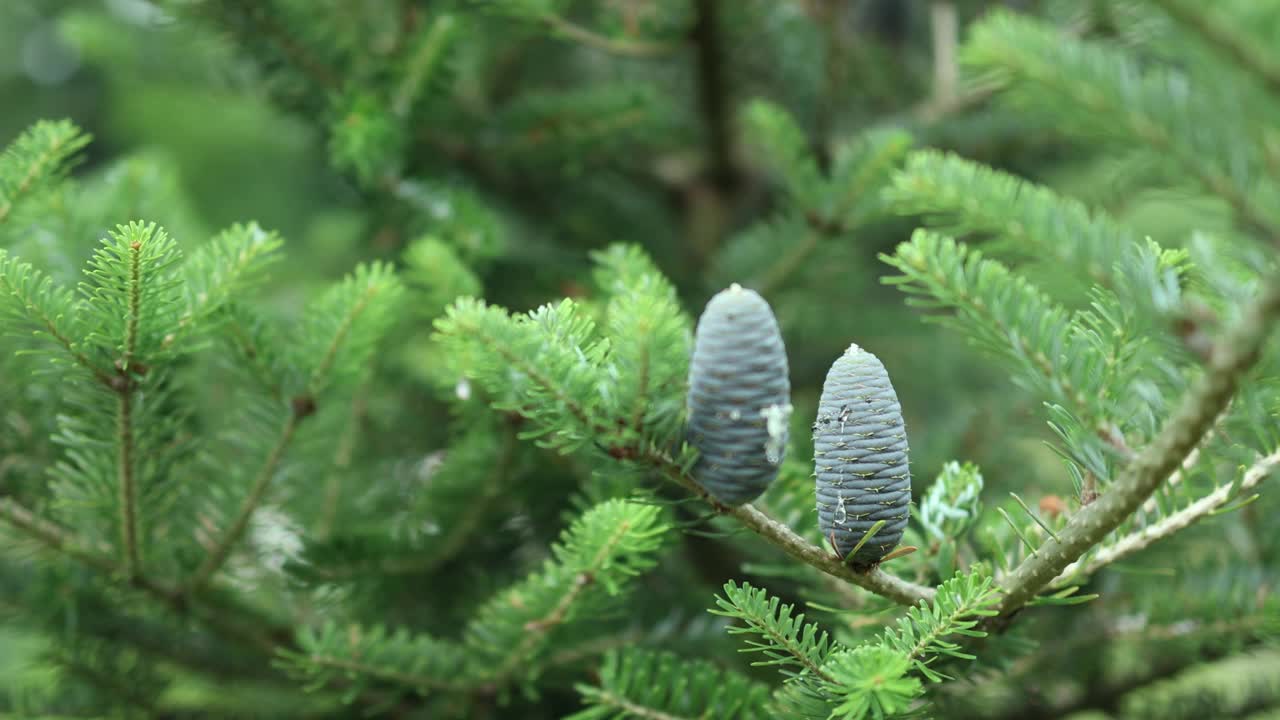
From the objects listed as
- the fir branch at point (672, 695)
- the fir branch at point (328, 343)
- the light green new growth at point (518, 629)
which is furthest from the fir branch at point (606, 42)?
the fir branch at point (672, 695)

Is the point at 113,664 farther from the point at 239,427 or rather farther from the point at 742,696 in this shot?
the point at 742,696

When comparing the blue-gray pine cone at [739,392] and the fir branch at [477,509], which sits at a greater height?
the fir branch at [477,509]

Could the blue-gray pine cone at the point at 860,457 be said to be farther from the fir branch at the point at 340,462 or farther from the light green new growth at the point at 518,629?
the fir branch at the point at 340,462

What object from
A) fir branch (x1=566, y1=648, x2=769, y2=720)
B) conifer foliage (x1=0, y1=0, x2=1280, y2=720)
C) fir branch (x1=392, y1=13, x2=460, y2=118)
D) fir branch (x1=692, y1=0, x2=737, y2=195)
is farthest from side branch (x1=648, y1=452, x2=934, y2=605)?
fir branch (x1=692, y1=0, x2=737, y2=195)

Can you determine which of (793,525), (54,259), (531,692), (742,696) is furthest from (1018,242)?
(54,259)

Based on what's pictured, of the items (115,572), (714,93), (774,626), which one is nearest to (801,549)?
(774,626)

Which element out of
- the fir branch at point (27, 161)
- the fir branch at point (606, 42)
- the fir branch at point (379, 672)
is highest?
the fir branch at point (606, 42)

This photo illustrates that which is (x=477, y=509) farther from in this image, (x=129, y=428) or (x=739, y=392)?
(x=739, y=392)
